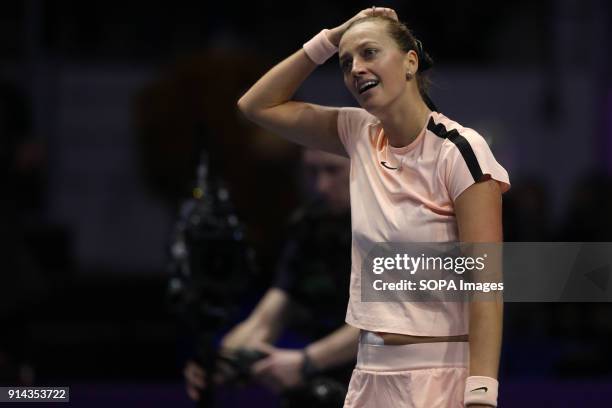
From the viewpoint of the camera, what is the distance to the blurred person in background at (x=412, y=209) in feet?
7.11

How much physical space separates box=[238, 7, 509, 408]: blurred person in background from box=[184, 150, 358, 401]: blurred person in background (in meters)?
0.78

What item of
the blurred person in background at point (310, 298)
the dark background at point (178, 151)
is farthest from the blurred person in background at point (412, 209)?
the dark background at point (178, 151)

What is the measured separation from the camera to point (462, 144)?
7.27 feet

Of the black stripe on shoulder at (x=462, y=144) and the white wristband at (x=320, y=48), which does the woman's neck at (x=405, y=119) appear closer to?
the black stripe on shoulder at (x=462, y=144)

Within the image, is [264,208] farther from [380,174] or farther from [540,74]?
[380,174]

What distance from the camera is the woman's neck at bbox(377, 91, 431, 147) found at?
2.31 meters

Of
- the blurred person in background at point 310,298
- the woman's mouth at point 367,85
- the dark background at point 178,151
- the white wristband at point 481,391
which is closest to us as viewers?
the white wristband at point 481,391

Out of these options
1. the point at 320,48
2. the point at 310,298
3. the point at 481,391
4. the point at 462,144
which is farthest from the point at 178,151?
the point at 481,391

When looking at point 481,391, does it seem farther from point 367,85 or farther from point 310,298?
point 310,298

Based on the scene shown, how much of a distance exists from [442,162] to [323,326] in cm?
122

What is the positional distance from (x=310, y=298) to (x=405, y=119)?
3.83ft

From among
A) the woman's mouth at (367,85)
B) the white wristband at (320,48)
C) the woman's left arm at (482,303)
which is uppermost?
the white wristband at (320,48)

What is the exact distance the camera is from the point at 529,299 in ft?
8.93

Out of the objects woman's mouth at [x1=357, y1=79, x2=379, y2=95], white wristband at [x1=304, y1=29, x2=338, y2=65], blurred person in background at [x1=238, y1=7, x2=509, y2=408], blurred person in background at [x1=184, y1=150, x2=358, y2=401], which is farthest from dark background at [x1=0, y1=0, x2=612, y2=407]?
woman's mouth at [x1=357, y1=79, x2=379, y2=95]
